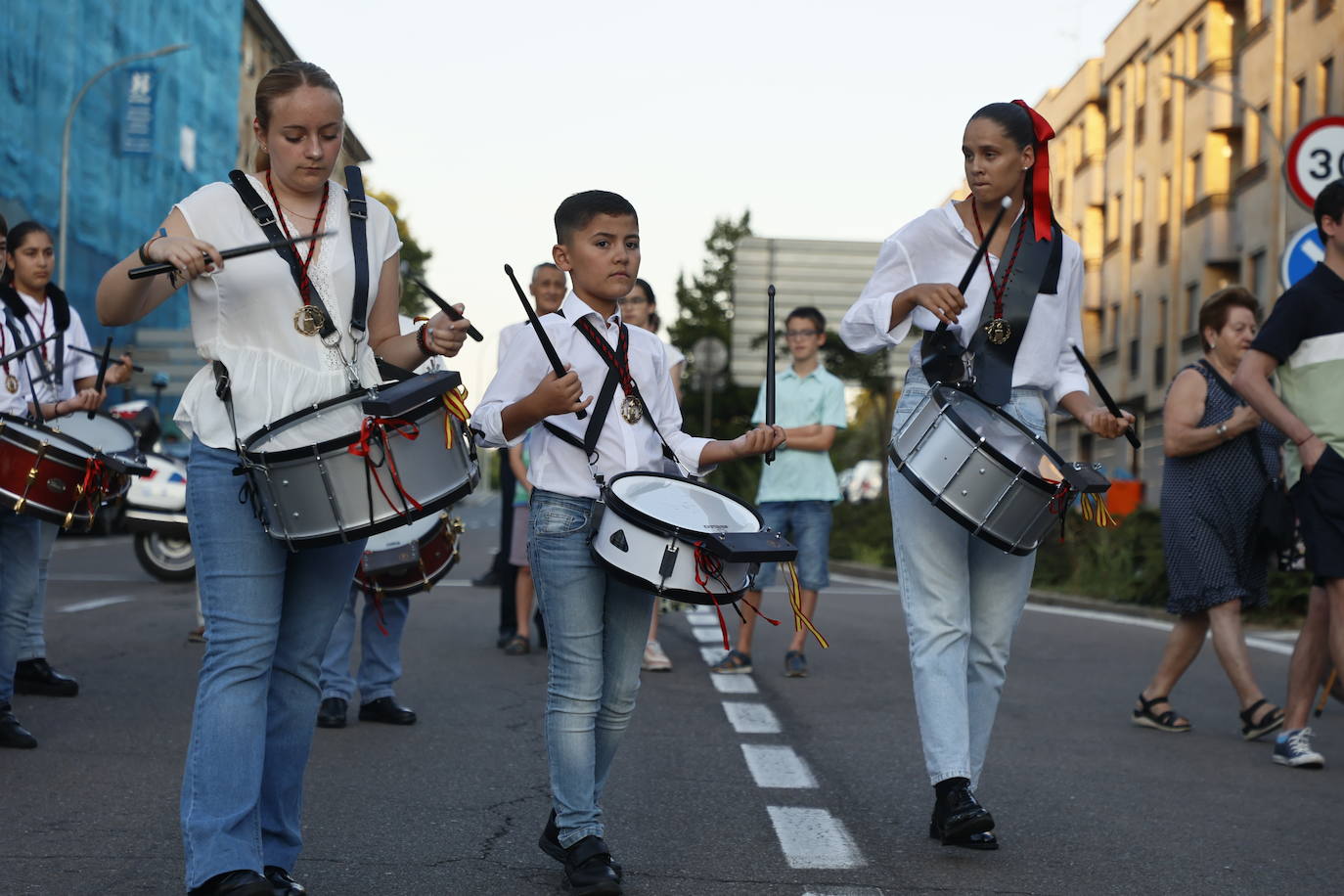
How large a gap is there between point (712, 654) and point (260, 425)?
700 centimetres

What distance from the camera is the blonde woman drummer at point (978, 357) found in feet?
17.5

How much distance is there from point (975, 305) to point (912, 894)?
1.80 meters

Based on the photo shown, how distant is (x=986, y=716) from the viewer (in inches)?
217

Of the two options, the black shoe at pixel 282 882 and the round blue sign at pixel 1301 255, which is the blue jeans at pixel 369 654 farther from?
the round blue sign at pixel 1301 255

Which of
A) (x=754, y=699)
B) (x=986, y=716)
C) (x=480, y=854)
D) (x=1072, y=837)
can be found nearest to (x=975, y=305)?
(x=986, y=716)

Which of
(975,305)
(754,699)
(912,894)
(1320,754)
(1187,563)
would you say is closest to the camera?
(912,894)

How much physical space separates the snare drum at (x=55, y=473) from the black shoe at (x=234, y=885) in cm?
310

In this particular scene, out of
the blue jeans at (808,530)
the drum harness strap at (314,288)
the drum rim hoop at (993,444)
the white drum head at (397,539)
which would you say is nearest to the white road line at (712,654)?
the blue jeans at (808,530)

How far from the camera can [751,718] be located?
8.18m

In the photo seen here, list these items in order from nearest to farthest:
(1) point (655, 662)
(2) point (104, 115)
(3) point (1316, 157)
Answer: (1) point (655, 662), (3) point (1316, 157), (2) point (104, 115)

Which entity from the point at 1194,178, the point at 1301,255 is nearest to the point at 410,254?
the point at 1194,178

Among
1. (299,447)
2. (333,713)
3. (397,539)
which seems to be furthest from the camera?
(333,713)

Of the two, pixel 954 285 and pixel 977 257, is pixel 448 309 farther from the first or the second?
pixel 954 285

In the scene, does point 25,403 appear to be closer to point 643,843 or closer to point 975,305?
point 643,843
